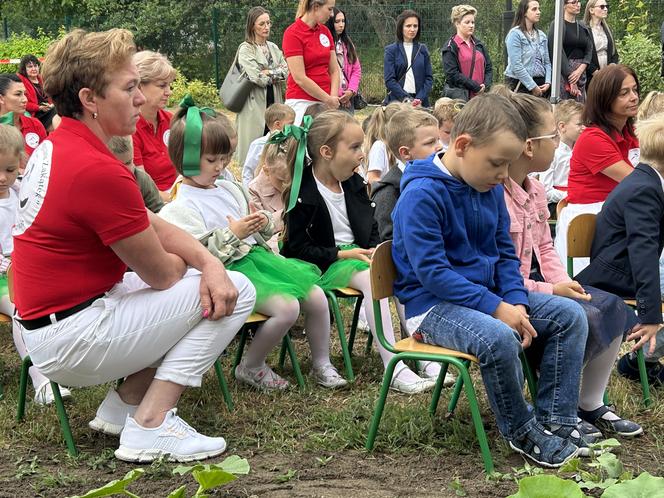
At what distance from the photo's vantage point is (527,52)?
36.7ft

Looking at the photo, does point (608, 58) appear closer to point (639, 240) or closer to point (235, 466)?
point (639, 240)

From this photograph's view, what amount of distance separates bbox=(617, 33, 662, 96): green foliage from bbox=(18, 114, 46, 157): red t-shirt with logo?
12921 mm

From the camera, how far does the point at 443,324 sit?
3.65 metres

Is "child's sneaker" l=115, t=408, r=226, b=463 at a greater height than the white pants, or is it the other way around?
the white pants

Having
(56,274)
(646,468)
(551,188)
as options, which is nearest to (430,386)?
(646,468)

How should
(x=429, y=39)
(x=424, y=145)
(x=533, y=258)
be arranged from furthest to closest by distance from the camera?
(x=429, y=39) < (x=424, y=145) < (x=533, y=258)

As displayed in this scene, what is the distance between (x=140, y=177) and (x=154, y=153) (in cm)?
95

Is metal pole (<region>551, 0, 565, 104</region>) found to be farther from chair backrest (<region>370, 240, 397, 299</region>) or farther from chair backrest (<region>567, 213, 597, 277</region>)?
chair backrest (<region>370, 240, 397, 299</region>)

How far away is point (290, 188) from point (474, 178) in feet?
4.89

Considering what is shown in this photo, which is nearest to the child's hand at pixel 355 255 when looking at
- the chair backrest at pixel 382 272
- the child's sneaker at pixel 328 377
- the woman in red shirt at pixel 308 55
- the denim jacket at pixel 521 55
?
the child's sneaker at pixel 328 377

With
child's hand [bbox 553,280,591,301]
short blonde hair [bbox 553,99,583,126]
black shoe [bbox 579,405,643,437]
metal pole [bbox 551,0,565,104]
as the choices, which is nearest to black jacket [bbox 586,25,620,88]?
metal pole [bbox 551,0,565,104]


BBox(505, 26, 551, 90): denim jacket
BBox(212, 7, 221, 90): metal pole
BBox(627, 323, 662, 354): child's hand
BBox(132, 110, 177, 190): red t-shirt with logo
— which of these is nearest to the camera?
BBox(627, 323, 662, 354): child's hand

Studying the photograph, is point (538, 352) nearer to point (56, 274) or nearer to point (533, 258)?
point (533, 258)

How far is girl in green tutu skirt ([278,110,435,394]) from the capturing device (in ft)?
16.1
